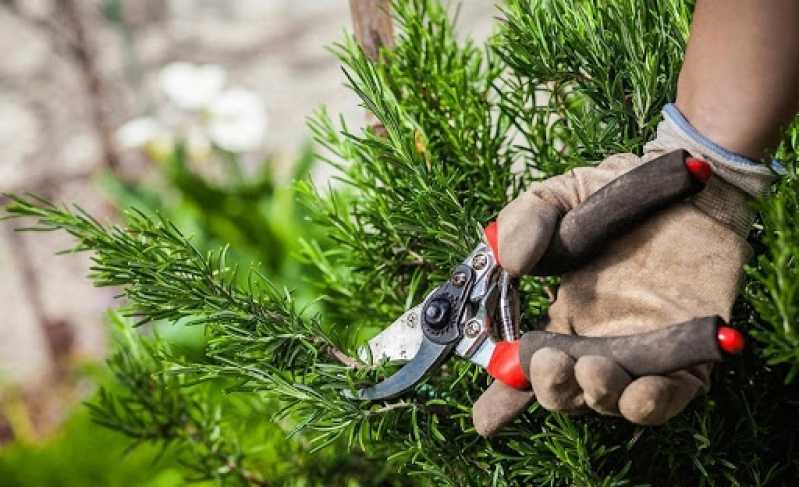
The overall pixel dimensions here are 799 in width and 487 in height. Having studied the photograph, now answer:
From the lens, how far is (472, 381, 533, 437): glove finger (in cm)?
48

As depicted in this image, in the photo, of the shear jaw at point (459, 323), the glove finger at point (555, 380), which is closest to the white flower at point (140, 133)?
the shear jaw at point (459, 323)

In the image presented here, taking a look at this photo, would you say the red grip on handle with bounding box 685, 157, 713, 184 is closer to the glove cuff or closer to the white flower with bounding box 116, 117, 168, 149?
the glove cuff

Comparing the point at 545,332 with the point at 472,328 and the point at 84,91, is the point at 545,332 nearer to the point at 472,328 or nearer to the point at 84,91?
the point at 472,328

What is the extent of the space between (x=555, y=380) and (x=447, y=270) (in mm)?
172

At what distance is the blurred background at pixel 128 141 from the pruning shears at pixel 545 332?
0.95m

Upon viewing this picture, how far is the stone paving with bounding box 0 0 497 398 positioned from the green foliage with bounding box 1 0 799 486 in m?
1.80

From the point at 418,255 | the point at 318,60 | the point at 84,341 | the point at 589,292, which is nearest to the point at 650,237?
the point at 589,292

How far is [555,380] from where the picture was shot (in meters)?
0.44

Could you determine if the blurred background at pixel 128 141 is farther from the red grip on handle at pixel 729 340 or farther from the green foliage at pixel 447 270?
the red grip on handle at pixel 729 340

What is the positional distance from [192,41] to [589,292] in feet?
9.00

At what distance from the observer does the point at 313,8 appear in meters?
3.09

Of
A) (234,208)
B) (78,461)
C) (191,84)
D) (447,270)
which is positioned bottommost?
(78,461)

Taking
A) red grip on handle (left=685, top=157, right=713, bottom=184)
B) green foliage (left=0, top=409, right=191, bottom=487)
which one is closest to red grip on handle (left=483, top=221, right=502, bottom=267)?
red grip on handle (left=685, top=157, right=713, bottom=184)

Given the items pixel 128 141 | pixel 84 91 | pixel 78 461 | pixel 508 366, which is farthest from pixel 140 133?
pixel 508 366
